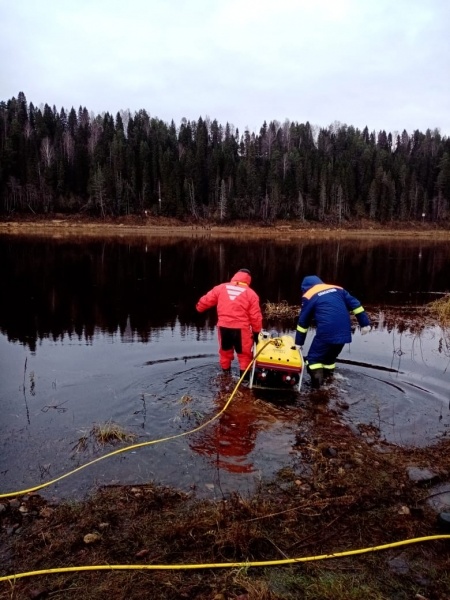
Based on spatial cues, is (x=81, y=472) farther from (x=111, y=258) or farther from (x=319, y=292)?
(x=111, y=258)

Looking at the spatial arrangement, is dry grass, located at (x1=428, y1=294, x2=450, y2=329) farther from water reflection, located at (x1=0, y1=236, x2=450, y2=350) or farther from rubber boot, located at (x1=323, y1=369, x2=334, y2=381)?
rubber boot, located at (x1=323, y1=369, x2=334, y2=381)

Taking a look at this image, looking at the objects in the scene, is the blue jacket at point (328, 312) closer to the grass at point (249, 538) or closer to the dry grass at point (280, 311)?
the grass at point (249, 538)

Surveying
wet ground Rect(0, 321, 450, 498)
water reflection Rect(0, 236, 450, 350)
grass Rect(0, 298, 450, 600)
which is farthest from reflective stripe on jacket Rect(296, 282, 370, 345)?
water reflection Rect(0, 236, 450, 350)

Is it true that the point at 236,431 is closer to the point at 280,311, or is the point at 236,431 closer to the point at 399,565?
the point at 399,565

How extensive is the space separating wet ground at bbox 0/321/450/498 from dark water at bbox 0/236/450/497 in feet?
0.08

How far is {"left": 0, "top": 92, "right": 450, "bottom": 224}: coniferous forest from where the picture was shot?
90.0 m

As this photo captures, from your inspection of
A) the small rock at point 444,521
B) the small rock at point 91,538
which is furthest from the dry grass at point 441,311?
the small rock at point 91,538

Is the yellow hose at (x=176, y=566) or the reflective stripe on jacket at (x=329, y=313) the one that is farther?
the reflective stripe on jacket at (x=329, y=313)

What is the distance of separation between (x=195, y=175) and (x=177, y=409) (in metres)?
95.8

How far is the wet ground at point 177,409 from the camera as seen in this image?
6129 mm

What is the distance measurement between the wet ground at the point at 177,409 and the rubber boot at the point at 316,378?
29 centimetres

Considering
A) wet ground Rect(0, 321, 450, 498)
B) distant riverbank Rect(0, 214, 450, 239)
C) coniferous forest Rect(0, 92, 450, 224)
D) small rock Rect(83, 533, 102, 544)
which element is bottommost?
wet ground Rect(0, 321, 450, 498)

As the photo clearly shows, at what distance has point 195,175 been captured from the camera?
99.4 meters

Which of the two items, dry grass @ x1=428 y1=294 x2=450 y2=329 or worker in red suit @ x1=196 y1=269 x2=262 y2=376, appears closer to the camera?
worker in red suit @ x1=196 y1=269 x2=262 y2=376
